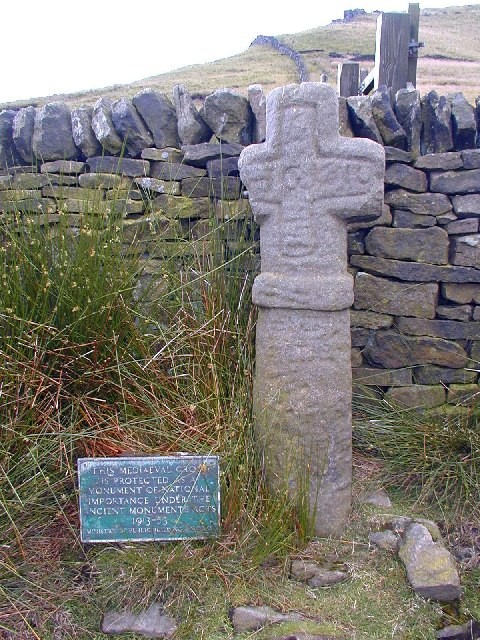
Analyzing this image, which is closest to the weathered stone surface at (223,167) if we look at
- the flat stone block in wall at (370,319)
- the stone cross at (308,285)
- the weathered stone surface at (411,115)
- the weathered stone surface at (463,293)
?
the stone cross at (308,285)

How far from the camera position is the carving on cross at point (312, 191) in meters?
2.46

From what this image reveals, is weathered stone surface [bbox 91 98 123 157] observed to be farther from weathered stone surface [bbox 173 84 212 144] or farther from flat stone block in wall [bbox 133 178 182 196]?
weathered stone surface [bbox 173 84 212 144]

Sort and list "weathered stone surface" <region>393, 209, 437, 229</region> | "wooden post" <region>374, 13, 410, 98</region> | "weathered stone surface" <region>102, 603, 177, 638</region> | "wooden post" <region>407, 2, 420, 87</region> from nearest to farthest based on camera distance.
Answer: "weathered stone surface" <region>102, 603, 177, 638</region>, "weathered stone surface" <region>393, 209, 437, 229</region>, "wooden post" <region>374, 13, 410, 98</region>, "wooden post" <region>407, 2, 420, 87</region>

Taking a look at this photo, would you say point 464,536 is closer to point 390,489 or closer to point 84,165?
point 390,489

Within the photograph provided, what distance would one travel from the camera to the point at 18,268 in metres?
2.76

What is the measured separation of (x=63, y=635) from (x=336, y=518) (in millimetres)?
1191

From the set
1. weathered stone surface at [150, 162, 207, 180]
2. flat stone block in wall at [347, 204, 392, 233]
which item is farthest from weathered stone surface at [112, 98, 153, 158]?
flat stone block in wall at [347, 204, 392, 233]

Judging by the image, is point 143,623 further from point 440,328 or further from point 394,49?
point 394,49

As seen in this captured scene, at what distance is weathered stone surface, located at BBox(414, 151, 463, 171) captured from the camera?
320 centimetres

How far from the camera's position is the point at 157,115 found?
11.1ft

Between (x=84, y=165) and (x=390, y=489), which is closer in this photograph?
(x=390, y=489)

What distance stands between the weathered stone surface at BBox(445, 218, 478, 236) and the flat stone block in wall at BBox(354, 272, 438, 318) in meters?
0.32

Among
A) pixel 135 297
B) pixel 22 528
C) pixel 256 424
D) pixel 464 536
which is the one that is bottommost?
pixel 464 536

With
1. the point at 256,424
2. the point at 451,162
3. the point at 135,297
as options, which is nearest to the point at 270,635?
the point at 256,424
